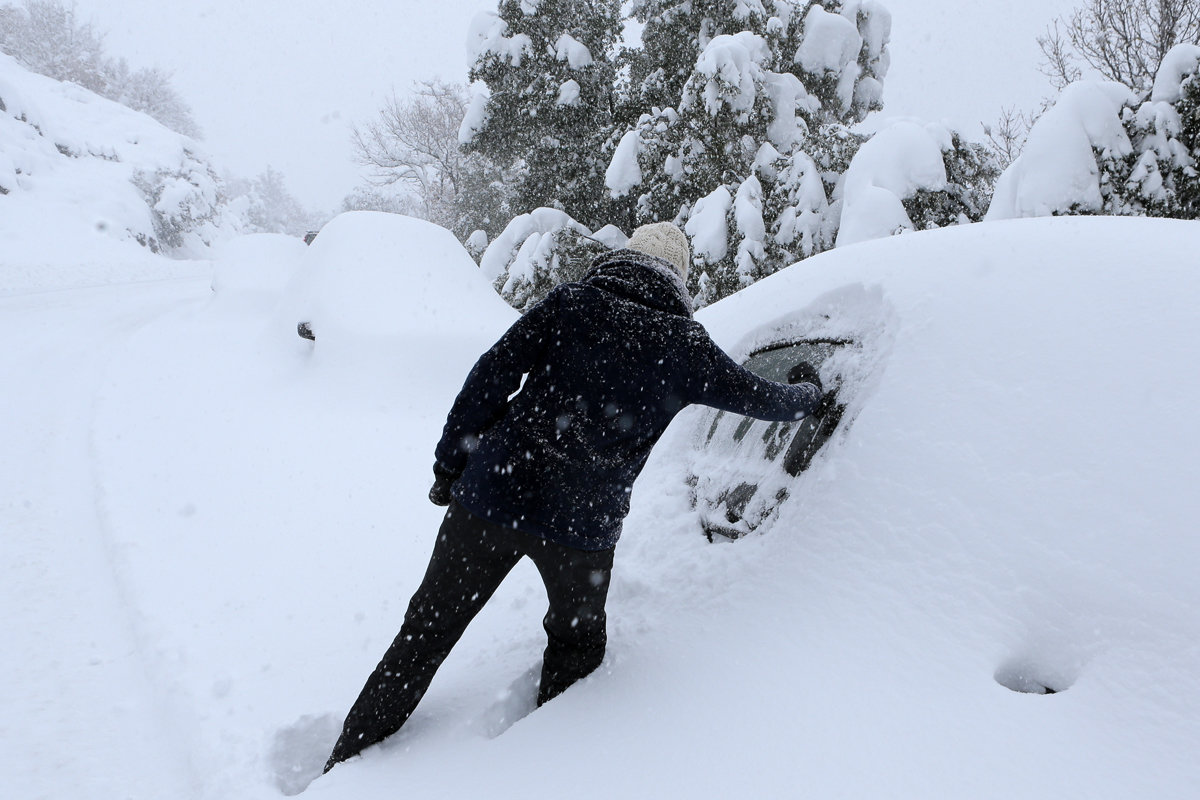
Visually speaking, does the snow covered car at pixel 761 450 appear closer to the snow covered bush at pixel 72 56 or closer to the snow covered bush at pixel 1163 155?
the snow covered bush at pixel 1163 155

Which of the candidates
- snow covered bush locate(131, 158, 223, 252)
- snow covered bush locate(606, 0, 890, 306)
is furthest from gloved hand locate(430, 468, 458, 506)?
snow covered bush locate(131, 158, 223, 252)

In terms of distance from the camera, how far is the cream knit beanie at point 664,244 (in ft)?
6.09

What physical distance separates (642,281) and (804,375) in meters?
0.59

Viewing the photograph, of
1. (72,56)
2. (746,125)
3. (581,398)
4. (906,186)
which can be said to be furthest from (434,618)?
(72,56)

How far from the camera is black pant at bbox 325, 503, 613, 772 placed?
5.49ft

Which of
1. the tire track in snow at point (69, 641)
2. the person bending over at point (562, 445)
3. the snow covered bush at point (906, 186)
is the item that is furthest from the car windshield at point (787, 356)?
the snow covered bush at point (906, 186)

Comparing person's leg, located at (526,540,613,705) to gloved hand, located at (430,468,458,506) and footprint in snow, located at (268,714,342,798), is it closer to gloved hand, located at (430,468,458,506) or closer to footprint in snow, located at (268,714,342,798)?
gloved hand, located at (430,468,458,506)

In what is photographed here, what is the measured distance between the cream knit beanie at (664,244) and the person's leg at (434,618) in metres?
0.88

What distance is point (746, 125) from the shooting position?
29.4 ft

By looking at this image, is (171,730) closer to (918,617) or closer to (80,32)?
(918,617)

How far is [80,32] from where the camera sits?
3950 centimetres

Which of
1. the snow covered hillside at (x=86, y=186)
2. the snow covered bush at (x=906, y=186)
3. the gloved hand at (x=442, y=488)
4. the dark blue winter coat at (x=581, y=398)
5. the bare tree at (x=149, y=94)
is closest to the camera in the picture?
the dark blue winter coat at (x=581, y=398)

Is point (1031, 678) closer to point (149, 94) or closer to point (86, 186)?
point (86, 186)

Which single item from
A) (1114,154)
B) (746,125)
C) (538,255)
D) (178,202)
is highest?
(746,125)
